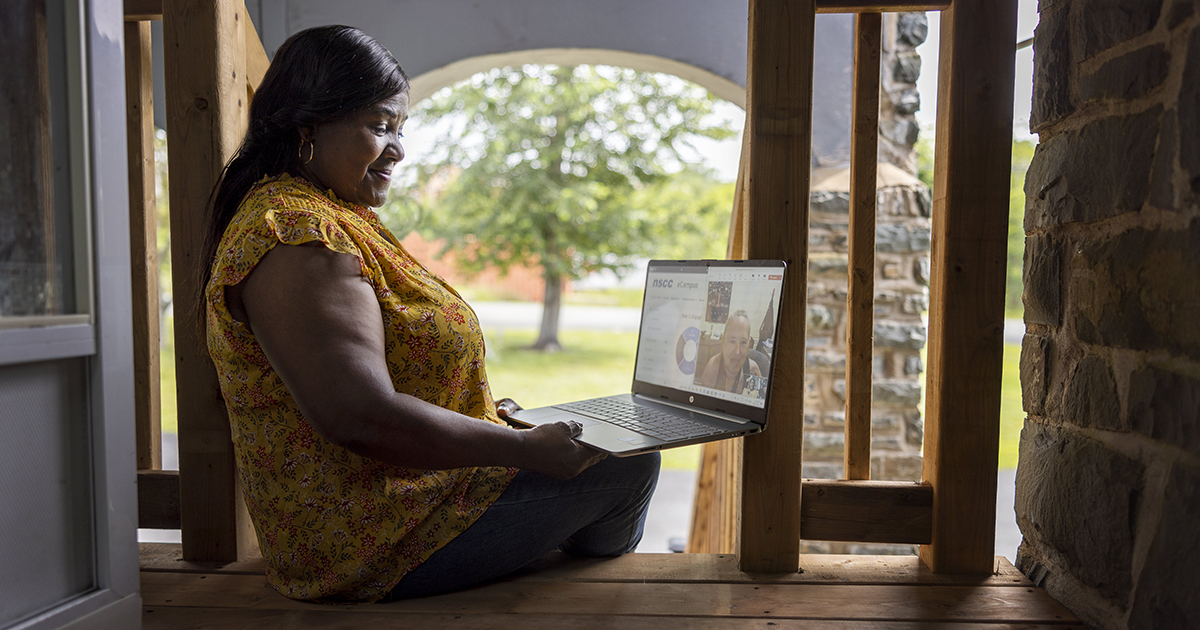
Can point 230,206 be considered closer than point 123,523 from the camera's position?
No

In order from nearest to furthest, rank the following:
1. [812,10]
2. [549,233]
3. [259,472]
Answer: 1. [259,472]
2. [812,10]
3. [549,233]

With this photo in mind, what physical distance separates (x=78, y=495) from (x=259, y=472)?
0.29 meters

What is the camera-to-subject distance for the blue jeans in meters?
1.31

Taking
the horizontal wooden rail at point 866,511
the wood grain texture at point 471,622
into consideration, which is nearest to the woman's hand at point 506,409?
the wood grain texture at point 471,622

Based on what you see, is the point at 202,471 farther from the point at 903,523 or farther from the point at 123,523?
the point at 903,523

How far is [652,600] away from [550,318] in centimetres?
1117

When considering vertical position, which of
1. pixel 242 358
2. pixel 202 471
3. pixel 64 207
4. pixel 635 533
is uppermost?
pixel 64 207

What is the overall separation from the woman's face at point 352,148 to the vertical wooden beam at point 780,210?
66 centimetres

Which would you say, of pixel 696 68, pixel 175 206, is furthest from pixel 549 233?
pixel 175 206

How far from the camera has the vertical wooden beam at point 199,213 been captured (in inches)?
56.8

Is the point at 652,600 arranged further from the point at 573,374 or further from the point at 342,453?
the point at 573,374

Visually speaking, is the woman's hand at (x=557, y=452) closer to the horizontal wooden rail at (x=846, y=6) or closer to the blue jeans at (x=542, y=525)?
the blue jeans at (x=542, y=525)

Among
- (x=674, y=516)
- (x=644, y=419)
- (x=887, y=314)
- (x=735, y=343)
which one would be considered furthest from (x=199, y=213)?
Answer: (x=674, y=516)

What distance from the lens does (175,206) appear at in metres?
1.45
